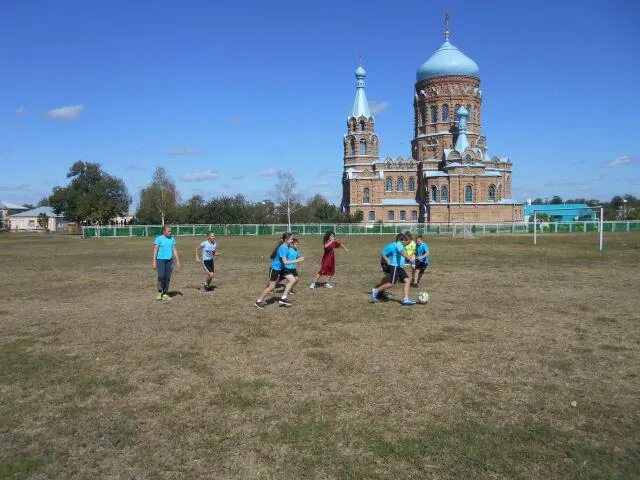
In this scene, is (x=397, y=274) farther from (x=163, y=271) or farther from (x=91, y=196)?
(x=91, y=196)

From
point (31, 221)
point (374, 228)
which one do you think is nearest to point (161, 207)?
point (374, 228)

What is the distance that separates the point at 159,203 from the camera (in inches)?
2781

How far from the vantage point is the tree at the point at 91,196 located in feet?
232

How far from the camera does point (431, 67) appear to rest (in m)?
69.0

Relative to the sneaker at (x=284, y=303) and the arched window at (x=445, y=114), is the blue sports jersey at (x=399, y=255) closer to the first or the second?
the sneaker at (x=284, y=303)

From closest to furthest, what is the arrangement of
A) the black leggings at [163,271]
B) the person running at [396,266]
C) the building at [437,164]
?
1. the person running at [396,266]
2. the black leggings at [163,271]
3. the building at [437,164]

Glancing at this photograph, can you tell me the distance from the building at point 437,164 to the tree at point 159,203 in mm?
25161

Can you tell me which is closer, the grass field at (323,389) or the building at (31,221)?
the grass field at (323,389)

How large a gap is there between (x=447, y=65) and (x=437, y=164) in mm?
13085

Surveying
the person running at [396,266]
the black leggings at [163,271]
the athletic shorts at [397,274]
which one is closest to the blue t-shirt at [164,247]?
the black leggings at [163,271]

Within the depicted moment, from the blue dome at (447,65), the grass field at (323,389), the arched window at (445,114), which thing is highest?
the blue dome at (447,65)

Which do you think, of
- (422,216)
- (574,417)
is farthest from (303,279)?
(422,216)

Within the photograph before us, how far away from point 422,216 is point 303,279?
54.4 metres

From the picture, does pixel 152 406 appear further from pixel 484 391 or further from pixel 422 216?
pixel 422 216
